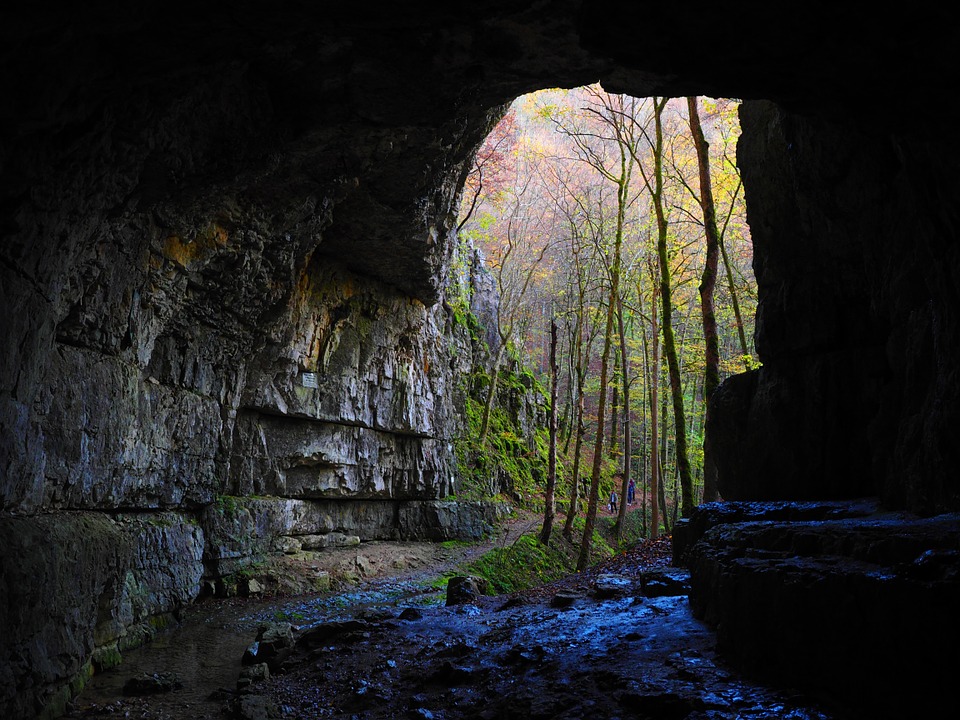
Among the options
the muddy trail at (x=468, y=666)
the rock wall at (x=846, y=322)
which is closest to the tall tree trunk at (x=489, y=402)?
the muddy trail at (x=468, y=666)

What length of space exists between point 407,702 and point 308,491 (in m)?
11.1

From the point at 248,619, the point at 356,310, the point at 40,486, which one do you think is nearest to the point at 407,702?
the point at 40,486

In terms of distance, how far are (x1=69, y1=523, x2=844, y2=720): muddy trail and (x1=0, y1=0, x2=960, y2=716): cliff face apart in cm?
110

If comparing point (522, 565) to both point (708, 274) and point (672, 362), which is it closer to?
point (672, 362)

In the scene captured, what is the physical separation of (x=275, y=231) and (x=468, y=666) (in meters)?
8.75

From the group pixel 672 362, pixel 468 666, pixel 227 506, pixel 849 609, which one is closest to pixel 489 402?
pixel 672 362

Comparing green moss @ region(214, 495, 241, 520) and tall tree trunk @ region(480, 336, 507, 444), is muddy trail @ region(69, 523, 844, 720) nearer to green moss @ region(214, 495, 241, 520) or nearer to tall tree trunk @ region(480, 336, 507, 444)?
green moss @ region(214, 495, 241, 520)

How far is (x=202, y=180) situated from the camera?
8344 mm

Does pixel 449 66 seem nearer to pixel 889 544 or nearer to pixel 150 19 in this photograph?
pixel 150 19

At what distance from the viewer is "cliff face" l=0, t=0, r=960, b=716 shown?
4.71 m

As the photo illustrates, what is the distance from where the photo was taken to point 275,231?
1212 centimetres

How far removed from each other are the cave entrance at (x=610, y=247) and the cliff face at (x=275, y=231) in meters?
7.89

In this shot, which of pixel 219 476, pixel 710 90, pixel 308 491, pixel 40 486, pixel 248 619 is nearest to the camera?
pixel 710 90

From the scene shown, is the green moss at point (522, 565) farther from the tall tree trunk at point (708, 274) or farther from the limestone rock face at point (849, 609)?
the limestone rock face at point (849, 609)
